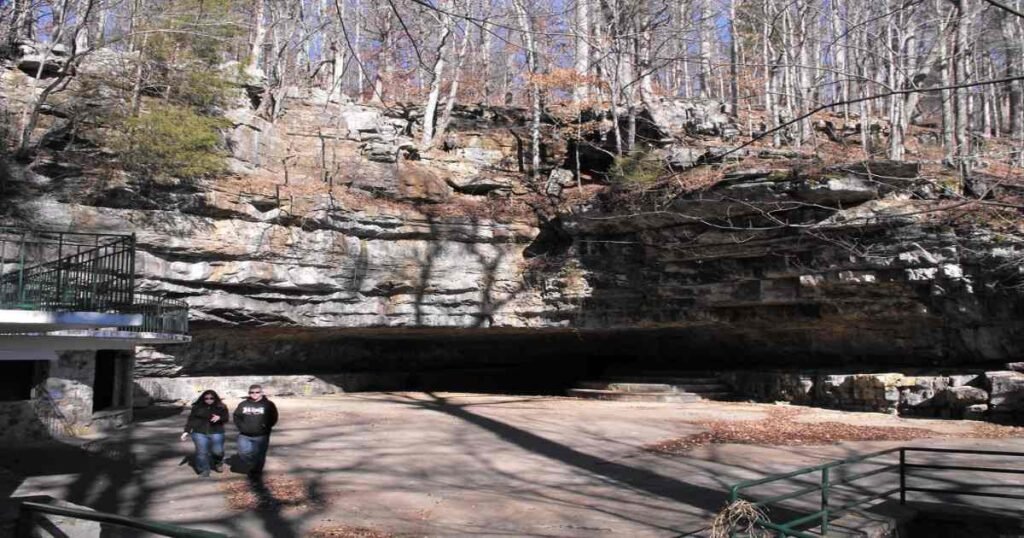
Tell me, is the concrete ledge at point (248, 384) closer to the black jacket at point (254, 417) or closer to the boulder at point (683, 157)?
the black jacket at point (254, 417)

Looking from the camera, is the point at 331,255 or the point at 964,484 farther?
the point at 331,255

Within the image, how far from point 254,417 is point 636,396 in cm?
1538

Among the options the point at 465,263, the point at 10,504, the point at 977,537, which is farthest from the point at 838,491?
the point at 465,263

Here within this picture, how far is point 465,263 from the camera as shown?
73.3 ft

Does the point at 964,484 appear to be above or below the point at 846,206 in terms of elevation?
below

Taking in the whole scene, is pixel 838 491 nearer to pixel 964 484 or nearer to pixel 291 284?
pixel 964 484

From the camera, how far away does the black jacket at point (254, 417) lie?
9148mm

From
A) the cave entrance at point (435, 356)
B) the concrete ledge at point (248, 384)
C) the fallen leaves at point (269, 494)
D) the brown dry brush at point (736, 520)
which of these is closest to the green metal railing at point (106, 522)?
Answer: the fallen leaves at point (269, 494)

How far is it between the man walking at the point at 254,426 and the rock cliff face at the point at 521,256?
10.8m

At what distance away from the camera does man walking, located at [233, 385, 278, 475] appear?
9156mm

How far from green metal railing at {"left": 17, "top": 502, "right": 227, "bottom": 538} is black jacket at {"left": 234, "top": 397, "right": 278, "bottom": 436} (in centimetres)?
467

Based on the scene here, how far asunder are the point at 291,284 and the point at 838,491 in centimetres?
1564

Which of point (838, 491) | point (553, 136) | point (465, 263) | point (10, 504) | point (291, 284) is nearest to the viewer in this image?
point (10, 504)

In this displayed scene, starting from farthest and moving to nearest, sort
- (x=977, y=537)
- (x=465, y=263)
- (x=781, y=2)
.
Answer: (x=781, y=2) → (x=465, y=263) → (x=977, y=537)
